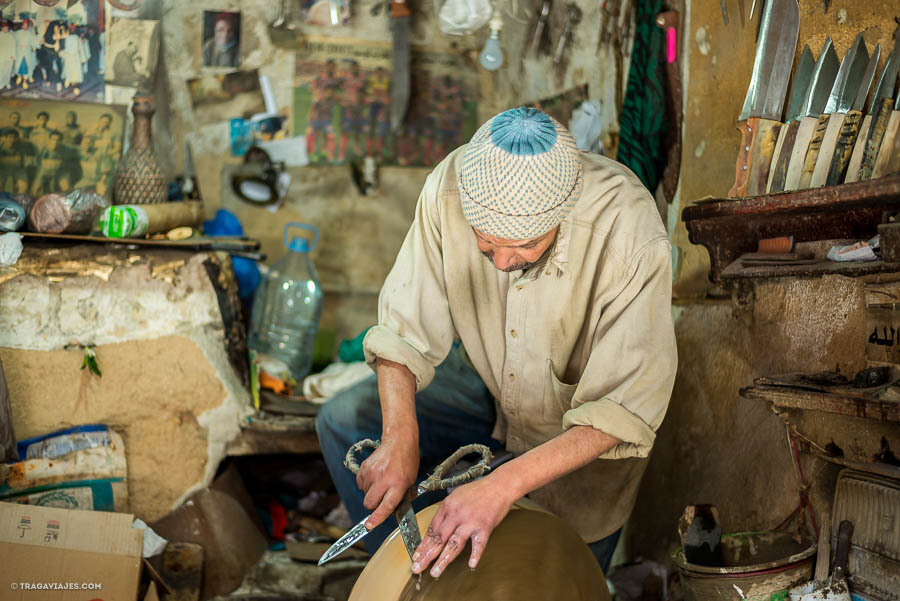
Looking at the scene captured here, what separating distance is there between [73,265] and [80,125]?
899mm

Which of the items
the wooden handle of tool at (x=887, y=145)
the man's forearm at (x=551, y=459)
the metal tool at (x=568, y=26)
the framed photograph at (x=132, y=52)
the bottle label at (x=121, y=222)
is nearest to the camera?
the man's forearm at (x=551, y=459)

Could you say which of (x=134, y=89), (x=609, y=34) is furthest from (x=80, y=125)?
(x=609, y=34)

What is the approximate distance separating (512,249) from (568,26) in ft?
6.58

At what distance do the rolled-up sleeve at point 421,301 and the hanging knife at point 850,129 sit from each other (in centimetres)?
91

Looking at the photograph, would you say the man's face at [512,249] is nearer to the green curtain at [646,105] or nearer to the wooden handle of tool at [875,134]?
the wooden handle of tool at [875,134]

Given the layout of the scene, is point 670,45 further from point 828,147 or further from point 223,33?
point 223,33

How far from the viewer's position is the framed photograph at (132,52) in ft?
11.7

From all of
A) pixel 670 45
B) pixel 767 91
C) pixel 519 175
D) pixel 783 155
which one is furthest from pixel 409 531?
pixel 670 45

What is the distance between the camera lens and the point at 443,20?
11.9 feet

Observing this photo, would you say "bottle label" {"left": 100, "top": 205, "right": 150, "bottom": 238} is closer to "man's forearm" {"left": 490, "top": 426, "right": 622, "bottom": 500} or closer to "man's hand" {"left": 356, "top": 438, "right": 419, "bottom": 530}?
"man's hand" {"left": 356, "top": 438, "right": 419, "bottom": 530}

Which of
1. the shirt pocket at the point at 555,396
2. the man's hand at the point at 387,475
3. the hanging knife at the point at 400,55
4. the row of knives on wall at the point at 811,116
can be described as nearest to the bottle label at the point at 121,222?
the hanging knife at the point at 400,55

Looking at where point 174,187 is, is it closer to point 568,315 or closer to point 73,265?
point 73,265

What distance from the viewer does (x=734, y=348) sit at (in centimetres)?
229

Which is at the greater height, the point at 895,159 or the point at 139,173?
the point at 895,159
